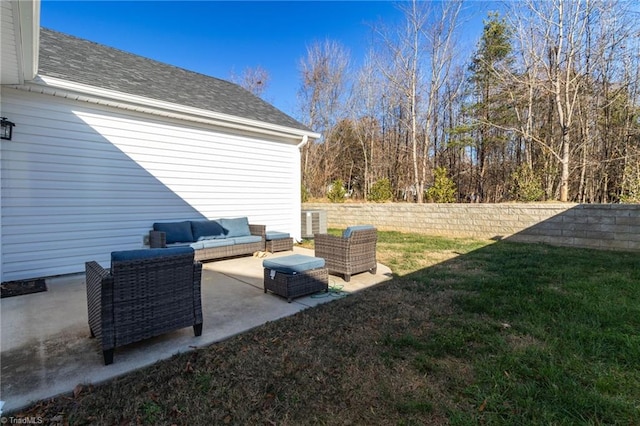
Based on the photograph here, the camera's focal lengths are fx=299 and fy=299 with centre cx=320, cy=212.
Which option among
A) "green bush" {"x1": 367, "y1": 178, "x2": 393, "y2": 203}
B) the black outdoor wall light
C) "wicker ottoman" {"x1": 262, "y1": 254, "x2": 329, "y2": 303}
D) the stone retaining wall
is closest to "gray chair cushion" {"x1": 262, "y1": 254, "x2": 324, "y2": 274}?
"wicker ottoman" {"x1": 262, "y1": 254, "x2": 329, "y2": 303}

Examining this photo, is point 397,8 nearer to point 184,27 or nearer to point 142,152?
point 184,27

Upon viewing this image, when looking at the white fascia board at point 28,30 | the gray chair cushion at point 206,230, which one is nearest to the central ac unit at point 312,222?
the gray chair cushion at point 206,230

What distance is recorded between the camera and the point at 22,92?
184 inches

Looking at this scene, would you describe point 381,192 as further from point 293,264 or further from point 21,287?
point 21,287

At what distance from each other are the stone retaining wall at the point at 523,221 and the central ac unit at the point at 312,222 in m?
3.00

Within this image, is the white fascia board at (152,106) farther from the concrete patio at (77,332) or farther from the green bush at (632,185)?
the green bush at (632,185)

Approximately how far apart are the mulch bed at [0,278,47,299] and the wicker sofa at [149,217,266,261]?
1643 millimetres

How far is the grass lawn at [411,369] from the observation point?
1864 millimetres

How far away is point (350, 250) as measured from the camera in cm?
471

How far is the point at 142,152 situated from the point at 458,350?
6219 millimetres

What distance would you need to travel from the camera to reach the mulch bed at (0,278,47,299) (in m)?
4.16

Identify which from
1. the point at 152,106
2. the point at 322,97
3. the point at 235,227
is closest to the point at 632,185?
the point at 235,227

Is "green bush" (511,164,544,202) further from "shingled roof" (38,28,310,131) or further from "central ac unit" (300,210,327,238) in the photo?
"shingled roof" (38,28,310,131)

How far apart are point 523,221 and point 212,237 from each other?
799 centimetres
